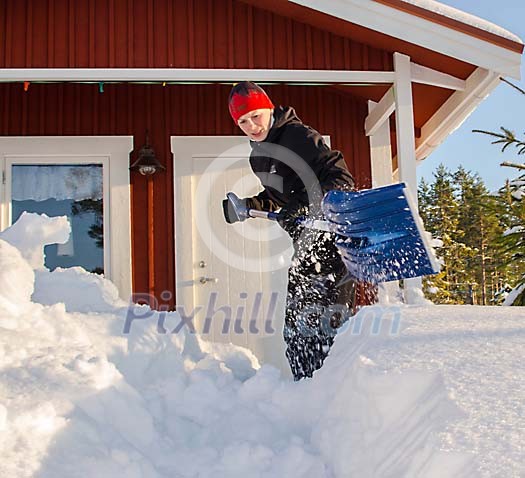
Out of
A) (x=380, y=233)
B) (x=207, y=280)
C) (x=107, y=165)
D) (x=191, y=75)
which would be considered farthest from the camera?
(x=107, y=165)

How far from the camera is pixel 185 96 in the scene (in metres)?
6.87

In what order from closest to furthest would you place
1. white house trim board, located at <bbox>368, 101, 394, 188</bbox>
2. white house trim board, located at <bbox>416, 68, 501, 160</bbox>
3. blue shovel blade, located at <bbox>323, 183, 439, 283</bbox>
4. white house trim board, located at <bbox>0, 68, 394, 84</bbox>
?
blue shovel blade, located at <bbox>323, 183, 439, 283</bbox>
white house trim board, located at <bbox>0, 68, 394, 84</bbox>
white house trim board, located at <bbox>416, 68, 501, 160</bbox>
white house trim board, located at <bbox>368, 101, 394, 188</bbox>

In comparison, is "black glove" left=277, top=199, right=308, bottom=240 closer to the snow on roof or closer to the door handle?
the snow on roof

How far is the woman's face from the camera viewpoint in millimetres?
3588

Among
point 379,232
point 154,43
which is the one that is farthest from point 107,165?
point 379,232

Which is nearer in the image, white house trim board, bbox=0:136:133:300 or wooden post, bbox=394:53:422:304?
wooden post, bbox=394:53:422:304

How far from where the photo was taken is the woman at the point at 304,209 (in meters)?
3.49

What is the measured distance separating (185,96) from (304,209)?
3.66 metres

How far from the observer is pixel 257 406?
2.93 metres

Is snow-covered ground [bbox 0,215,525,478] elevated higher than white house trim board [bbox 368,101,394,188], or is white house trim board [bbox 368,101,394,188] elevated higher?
white house trim board [bbox 368,101,394,188]

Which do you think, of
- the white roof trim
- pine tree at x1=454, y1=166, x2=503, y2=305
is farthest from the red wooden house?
pine tree at x1=454, y1=166, x2=503, y2=305

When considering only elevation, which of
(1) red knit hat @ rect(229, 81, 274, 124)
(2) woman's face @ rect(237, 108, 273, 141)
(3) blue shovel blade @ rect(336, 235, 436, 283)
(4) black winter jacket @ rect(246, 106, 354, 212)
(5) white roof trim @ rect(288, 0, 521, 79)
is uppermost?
(5) white roof trim @ rect(288, 0, 521, 79)

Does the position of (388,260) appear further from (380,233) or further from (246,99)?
(246,99)

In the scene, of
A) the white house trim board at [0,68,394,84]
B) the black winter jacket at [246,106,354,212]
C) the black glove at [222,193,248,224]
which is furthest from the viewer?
the white house trim board at [0,68,394,84]
